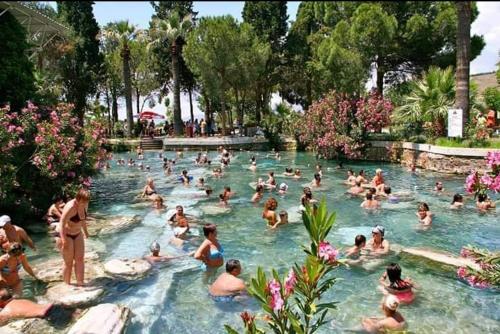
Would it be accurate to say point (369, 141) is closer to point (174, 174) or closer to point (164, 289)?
point (174, 174)

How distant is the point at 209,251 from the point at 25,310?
12.6 feet

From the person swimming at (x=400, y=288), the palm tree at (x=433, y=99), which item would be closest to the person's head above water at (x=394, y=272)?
the person swimming at (x=400, y=288)

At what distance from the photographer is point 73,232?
8.52 meters

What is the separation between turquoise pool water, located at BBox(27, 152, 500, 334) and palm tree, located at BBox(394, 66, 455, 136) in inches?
127

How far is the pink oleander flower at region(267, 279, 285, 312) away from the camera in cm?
438

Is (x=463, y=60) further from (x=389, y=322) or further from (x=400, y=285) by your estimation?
→ (x=389, y=322)

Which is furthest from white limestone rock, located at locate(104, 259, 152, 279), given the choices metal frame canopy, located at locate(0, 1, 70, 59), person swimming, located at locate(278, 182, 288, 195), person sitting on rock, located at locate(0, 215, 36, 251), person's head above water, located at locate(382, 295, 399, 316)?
metal frame canopy, located at locate(0, 1, 70, 59)

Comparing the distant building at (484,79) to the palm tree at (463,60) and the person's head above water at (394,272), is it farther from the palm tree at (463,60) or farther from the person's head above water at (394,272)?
the person's head above water at (394,272)

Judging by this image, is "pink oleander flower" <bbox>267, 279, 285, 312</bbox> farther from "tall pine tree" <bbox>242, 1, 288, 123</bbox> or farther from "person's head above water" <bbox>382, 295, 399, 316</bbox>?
"tall pine tree" <bbox>242, 1, 288, 123</bbox>

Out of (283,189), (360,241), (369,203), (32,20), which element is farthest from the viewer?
(32,20)

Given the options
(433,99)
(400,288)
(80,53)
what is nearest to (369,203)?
(400,288)

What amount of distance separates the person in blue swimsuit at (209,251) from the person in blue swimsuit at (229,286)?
1.28 metres

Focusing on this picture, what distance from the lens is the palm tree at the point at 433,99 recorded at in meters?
23.7

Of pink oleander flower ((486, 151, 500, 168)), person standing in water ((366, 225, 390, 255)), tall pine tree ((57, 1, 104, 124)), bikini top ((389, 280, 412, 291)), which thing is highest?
tall pine tree ((57, 1, 104, 124))
